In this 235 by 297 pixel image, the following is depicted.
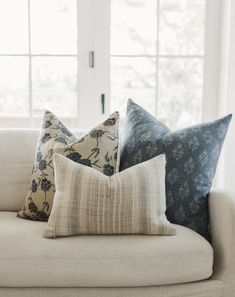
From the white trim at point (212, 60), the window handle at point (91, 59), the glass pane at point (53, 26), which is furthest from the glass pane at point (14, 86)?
the white trim at point (212, 60)

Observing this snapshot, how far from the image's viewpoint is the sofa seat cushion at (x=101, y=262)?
1.70 meters

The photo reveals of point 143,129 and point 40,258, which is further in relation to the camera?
point 143,129

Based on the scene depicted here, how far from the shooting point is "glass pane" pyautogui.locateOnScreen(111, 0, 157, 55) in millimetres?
2896

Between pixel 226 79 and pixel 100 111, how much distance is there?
0.76 metres

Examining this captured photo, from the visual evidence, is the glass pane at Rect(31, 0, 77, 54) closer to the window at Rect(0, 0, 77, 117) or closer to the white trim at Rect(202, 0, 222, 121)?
the window at Rect(0, 0, 77, 117)

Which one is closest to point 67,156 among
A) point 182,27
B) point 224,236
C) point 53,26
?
point 224,236

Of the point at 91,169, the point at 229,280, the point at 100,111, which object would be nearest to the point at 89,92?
the point at 100,111

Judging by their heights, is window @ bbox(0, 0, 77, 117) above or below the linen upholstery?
above

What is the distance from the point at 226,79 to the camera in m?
2.79

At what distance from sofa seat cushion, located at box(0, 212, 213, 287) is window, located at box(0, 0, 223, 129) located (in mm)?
1319

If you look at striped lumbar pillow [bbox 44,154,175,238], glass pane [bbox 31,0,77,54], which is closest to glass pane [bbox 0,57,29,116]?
glass pane [bbox 31,0,77,54]

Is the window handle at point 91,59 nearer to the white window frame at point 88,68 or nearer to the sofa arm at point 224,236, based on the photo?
the white window frame at point 88,68

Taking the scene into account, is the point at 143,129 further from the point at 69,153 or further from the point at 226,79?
the point at 226,79

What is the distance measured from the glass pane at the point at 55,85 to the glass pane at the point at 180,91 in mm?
536
